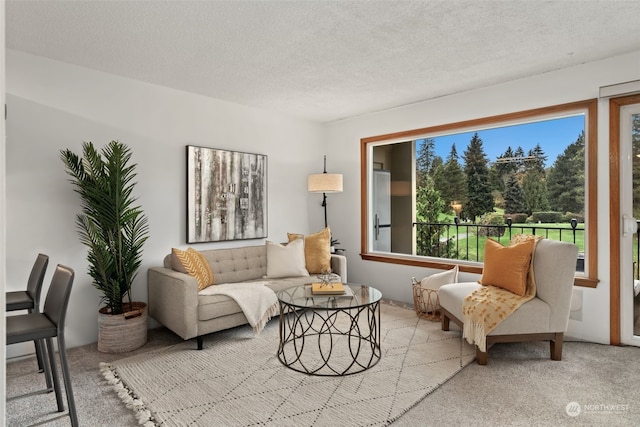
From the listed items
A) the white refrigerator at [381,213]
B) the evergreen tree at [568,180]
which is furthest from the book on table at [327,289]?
the evergreen tree at [568,180]

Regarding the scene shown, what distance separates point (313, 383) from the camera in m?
2.43

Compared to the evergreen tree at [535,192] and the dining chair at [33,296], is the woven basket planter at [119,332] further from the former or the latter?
the evergreen tree at [535,192]

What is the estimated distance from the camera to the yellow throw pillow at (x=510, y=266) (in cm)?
291

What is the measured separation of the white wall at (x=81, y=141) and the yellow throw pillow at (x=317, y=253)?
2.51 feet

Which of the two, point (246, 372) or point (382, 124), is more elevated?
point (382, 124)

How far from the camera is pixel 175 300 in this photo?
3059mm

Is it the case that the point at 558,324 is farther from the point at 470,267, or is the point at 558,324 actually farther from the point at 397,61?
the point at 397,61

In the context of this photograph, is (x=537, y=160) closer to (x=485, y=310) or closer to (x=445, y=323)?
(x=445, y=323)

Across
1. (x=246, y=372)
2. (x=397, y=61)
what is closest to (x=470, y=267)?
(x=397, y=61)

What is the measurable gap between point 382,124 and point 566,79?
203 cm

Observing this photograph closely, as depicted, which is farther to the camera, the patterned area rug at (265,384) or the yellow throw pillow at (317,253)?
the yellow throw pillow at (317,253)

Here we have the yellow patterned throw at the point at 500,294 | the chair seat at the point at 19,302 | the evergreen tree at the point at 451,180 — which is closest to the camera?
the chair seat at the point at 19,302
